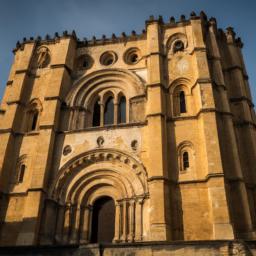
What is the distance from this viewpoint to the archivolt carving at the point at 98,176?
1559 cm

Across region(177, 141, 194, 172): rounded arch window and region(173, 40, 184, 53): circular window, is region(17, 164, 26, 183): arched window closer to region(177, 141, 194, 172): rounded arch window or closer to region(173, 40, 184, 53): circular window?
region(177, 141, 194, 172): rounded arch window

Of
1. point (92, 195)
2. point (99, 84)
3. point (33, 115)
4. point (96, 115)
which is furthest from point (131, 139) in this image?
point (33, 115)

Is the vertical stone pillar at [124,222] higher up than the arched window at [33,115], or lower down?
lower down

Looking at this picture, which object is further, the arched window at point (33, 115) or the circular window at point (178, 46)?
the circular window at point (178, 46)

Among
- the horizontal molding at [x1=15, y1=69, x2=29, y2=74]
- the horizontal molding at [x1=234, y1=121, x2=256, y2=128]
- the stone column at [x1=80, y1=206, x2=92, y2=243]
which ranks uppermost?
the horizontal molding at [x1=15, y1=69, x2=29, y2=74]

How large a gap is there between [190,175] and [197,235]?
8.75ft

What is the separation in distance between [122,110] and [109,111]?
825mm

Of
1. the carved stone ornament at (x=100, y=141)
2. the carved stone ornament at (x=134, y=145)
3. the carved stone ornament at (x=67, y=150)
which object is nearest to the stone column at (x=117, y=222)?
the carved stone ornament at (x=134, y=145)

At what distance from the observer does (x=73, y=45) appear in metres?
21.8

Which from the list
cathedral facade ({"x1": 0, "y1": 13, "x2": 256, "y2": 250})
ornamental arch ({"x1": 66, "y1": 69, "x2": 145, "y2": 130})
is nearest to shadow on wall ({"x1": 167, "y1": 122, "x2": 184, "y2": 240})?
cathedral facade ({"x1": 0, "y1": 13, "x2": 256, "y2": 250})

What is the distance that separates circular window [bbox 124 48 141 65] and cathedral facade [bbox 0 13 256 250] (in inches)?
2.7

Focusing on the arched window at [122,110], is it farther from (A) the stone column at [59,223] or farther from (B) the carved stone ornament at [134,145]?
(A) the stone column at [59,223]

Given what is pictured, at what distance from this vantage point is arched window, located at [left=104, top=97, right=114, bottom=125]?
19142 mm

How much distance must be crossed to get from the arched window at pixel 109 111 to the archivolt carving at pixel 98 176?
9.57 ft
